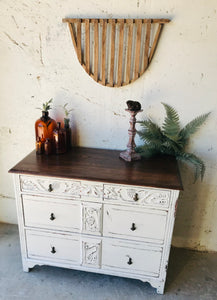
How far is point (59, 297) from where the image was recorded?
1746 mm

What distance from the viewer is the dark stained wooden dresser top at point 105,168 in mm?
1567

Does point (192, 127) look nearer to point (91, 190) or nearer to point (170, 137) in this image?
point (170, 137)

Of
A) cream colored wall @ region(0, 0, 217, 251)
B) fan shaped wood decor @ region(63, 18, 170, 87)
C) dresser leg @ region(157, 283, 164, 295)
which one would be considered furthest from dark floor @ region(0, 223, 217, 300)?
fan shaped wood decor @ region(63, 18, 170, 87)

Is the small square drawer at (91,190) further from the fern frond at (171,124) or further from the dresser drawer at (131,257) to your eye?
the fern frond at (171,124)

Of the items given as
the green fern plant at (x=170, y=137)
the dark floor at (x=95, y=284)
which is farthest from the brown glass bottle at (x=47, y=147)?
the dark floor at (x=95, y=284)

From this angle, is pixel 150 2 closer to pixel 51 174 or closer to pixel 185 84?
pixel 185 84

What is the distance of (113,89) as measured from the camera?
1900mm

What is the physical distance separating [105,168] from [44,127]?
0.57 metres

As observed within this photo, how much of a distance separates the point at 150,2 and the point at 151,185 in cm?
118

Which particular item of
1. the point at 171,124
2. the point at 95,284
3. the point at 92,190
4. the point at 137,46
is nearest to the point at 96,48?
the point at 137,46

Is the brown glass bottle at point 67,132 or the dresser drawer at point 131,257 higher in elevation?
the brown glass bottle at point 67,132

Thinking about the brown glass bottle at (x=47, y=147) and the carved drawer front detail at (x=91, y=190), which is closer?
the carved drawer front detail at (x=91, y=190)

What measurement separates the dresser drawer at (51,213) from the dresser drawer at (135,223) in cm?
21

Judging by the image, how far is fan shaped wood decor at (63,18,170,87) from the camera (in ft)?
5.66
